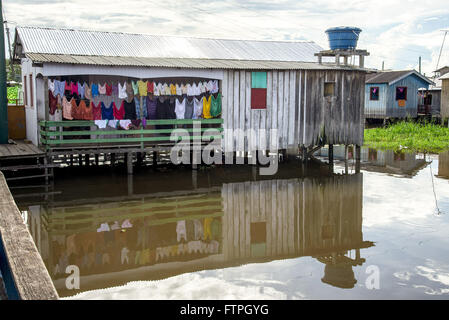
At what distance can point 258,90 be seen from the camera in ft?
59.1

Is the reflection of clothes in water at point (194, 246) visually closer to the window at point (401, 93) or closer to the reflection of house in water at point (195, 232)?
the reflection of house in water at point (195, 232)

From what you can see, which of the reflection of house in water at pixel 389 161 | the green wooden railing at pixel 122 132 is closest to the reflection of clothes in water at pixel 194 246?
the green wooden railing at pixel 122 132

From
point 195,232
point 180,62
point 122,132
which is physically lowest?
point 195,232

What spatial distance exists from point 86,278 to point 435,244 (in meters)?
6.49

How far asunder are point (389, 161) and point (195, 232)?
1324 centimetres

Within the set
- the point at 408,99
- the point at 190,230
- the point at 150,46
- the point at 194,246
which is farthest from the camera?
the point at 408,99

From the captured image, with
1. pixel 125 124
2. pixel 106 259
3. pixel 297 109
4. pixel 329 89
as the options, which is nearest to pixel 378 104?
pixel 329 89

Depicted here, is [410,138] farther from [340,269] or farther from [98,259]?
[98,259]

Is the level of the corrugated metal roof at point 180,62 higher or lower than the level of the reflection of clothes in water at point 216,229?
higher

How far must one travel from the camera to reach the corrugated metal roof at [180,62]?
15.1 metres

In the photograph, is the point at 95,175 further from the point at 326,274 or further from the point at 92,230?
the point at 326,274

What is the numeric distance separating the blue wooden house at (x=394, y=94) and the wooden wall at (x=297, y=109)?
1659 centimetres

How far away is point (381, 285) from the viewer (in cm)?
753

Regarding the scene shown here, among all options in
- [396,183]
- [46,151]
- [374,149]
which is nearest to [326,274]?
[396,183]
